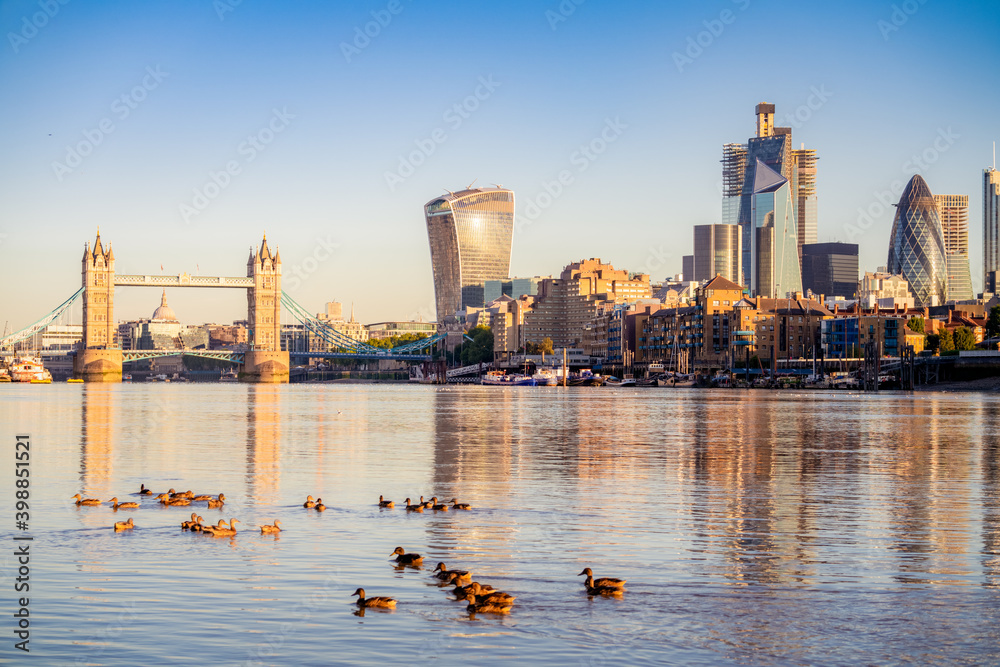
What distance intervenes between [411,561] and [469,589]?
2659mm

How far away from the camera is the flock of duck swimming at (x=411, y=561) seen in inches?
615

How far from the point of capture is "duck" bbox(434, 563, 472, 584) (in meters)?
16.7

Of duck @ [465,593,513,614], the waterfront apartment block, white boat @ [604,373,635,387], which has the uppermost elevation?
the waterfront apartment block

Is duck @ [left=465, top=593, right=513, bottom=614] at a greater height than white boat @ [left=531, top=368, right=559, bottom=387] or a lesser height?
lesser

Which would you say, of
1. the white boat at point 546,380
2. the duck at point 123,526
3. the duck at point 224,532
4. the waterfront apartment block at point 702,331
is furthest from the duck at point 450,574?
the white boat at point 546,380

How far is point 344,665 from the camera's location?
524 inches

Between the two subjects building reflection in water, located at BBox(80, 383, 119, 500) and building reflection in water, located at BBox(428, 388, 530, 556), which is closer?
building reflection in water, located at BBox(428, 388, 530, 556)

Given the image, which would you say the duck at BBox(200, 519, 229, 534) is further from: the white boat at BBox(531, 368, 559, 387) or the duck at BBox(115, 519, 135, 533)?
the white boat at BBox(531, 368, 559, 387)

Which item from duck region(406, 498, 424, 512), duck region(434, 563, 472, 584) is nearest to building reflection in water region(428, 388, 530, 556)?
duck region(406, 498, 424, 512)

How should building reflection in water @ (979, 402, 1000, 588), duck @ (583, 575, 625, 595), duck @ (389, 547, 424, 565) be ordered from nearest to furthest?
duck @ (583, 575, 625, 595) < building reflection in water @ (979, 402, 1000, 588) < duck @ (389, 547, 424, 565)

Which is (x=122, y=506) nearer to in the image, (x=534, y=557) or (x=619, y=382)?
(x=534, y=557)

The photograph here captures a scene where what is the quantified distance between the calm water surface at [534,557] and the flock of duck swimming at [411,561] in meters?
0.23

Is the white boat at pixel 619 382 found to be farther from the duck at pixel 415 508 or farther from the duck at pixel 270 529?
the duck at pixel 270 529

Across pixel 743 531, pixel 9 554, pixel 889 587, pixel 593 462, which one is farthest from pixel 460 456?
pixel 889 587
